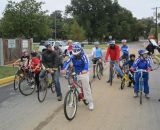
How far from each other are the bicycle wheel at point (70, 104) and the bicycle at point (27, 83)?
4.08 metres

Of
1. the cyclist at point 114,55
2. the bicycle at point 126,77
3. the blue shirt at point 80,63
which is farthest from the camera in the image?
the cyclist at point 114,55

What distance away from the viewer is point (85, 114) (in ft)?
31.7

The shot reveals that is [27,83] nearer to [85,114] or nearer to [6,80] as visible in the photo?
[85,114]

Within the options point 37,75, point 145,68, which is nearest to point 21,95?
point 37,75

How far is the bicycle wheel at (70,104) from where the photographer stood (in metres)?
8.90

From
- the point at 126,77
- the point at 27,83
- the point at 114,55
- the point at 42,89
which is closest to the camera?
the point at 42,89

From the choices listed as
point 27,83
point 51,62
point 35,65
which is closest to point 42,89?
point 51,62

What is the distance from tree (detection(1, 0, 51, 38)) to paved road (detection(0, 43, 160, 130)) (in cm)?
2259

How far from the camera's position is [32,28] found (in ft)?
117

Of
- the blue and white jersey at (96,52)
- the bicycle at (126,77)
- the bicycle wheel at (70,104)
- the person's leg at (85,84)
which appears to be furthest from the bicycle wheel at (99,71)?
the bicycle wheel at (70,104)

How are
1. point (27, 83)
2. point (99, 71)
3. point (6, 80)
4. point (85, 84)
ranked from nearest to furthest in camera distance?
point (85, 84) → point (27, 83) → point (6, 80) → point (99, 71)

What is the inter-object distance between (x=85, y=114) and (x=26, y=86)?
4141 mm

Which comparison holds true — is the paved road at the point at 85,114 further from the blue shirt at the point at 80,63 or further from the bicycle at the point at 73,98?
the blue shirt at the point at 80,63

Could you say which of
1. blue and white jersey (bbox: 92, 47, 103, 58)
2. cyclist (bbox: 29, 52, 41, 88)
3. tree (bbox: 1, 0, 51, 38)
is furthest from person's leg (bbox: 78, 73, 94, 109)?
tree (bbox: 1, 0, 51, 38)
